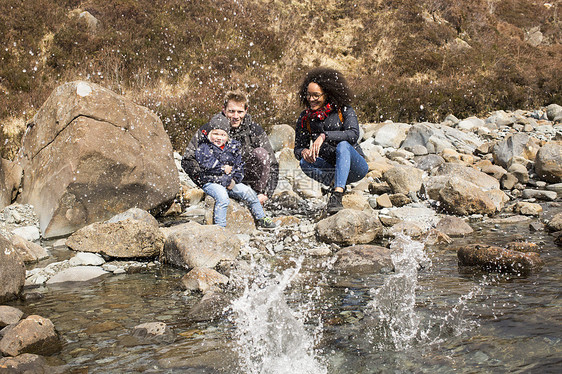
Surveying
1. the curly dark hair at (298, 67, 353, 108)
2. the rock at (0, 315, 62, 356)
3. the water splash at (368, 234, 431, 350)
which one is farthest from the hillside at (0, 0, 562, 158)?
the rock at (0, 315, 62, 356)

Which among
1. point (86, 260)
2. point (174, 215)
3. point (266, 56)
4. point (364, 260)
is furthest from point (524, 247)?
point (266, 56)

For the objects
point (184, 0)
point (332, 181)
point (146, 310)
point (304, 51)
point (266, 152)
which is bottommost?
point (146, 310)

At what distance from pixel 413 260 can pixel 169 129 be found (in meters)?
7.21

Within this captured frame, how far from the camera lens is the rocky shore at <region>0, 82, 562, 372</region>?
3992 millimetres

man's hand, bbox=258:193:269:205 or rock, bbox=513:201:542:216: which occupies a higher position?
man's hand, bbox=258:193:269:205

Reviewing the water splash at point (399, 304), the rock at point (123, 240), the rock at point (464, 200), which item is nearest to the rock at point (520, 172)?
the rock at point (464, 200)

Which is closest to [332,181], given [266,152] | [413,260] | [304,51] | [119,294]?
[266,152]

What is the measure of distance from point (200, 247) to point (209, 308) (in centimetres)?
124

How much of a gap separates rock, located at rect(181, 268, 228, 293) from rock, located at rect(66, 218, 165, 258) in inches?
38.9

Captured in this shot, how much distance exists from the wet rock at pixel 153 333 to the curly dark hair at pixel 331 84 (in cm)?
388

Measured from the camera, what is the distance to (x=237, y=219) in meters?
5.79

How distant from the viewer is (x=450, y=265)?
170 inches

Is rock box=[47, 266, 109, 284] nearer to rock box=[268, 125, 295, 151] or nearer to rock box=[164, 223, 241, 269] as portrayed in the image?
rock box=[164, 223, 241, 269]

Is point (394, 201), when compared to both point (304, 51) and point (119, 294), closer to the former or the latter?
point (119, 294)
